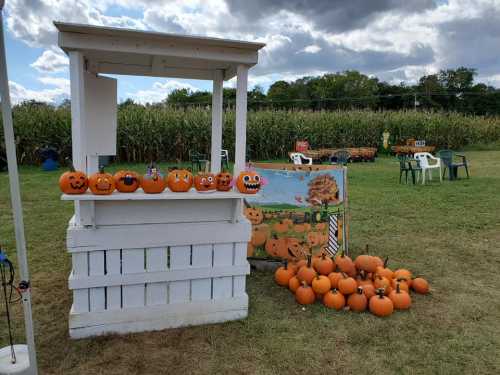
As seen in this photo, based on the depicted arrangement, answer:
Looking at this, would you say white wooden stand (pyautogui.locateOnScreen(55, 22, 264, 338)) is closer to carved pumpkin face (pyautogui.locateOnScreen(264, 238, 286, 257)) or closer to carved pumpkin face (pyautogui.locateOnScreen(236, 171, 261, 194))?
carved pumpkin face (pyautogui.locateOnScreen(236, 171, 261, 194))

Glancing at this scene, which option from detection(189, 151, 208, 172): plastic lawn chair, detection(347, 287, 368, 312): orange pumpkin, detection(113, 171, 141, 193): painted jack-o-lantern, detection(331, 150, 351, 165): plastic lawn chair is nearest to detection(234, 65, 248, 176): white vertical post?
detection(113, 171, 141, 193): painted jack-o-lantern

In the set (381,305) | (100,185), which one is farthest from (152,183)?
(381,305)

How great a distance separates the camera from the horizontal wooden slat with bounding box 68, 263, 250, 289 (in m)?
2.72

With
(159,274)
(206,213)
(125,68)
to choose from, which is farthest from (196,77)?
(159,274)

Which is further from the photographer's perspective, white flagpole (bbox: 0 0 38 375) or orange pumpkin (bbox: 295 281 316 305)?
orange pumpkin (bbox: 295 281 316 305)

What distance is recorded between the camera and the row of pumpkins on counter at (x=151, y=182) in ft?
8.39

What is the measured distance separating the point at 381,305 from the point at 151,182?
212cm

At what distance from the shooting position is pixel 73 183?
8.30ft

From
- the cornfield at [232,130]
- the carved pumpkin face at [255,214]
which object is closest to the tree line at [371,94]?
the cornfield at [232,130]

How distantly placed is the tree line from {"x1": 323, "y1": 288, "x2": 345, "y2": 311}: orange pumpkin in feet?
179

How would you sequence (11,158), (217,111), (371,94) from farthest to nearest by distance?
(371,94)
(217,111)
(11,158)

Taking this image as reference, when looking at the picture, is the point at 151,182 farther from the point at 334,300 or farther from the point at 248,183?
the point at 334,300

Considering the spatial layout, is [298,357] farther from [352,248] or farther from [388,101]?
[388,101]

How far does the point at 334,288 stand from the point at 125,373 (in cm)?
189
